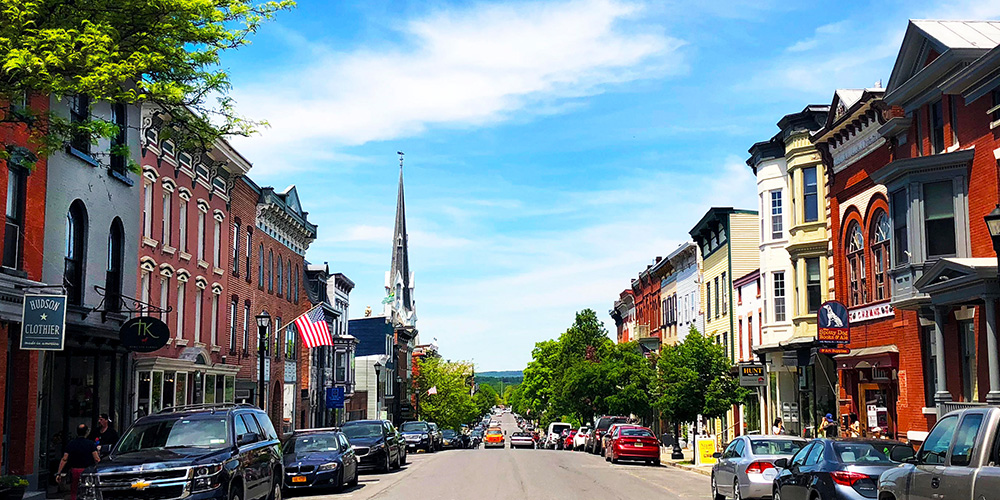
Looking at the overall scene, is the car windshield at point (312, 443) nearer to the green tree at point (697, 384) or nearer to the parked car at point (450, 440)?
the green tree at point (697, 384)

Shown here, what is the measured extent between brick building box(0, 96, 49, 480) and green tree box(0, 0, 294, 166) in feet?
22.8

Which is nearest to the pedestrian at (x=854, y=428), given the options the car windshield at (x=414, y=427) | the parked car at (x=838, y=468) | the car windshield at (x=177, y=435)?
the parked car at (x=838, y=468)

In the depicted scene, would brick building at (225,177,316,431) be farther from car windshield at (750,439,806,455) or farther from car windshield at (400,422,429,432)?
car windshield at (750,439,806,455)

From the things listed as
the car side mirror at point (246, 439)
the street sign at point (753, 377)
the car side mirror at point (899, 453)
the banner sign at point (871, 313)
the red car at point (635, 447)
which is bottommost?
the red car at point (635, 447)

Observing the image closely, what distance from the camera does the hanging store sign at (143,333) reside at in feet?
88.2

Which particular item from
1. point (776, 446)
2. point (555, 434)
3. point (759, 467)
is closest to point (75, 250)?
point (759, 467)

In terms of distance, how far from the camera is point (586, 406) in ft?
244

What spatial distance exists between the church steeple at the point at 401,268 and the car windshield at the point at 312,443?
11718 centimetres

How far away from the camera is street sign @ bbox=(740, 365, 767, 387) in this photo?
123 ft

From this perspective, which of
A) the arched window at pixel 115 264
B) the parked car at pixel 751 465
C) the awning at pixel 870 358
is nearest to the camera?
the parked car at pixel 751 465

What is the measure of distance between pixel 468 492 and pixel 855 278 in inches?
651

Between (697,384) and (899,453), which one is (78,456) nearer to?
(899,453)

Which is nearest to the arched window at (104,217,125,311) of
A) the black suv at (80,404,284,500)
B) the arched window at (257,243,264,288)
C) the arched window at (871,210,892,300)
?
the black suv at (80,404,284,500)

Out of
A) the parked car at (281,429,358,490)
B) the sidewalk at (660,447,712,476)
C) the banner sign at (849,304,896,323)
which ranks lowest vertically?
the sidewalk at (660,447,712,476)
